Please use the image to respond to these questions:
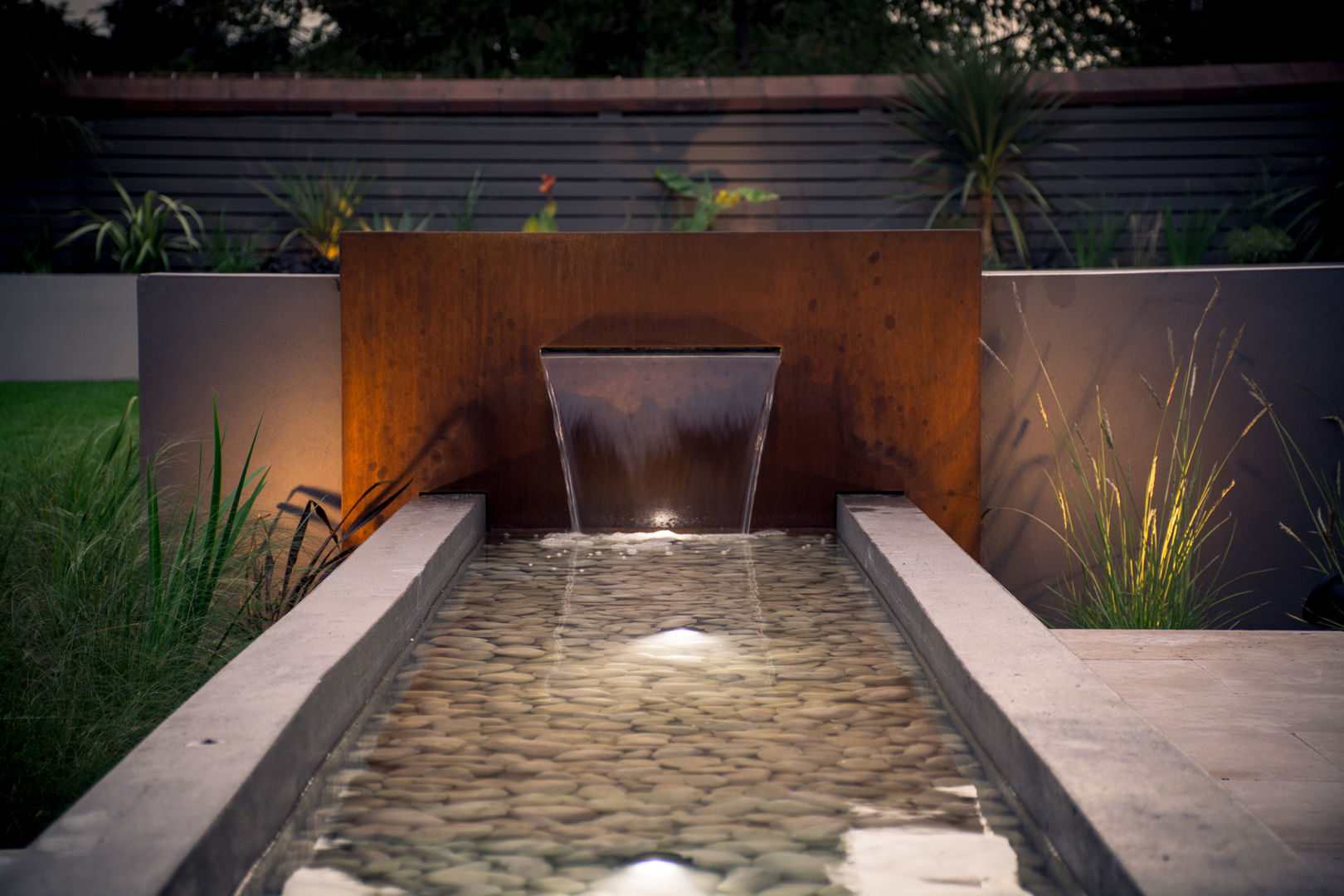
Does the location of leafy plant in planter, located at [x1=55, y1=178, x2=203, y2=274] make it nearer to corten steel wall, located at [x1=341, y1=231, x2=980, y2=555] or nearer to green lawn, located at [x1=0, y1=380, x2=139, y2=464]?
green lawn, located at [x1=0, y1=380, x2=139, y2=464]

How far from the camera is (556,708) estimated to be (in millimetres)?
2174

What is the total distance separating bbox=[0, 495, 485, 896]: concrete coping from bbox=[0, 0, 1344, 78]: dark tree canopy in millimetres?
13875

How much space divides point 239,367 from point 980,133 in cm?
551

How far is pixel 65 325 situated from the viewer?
7766 mm

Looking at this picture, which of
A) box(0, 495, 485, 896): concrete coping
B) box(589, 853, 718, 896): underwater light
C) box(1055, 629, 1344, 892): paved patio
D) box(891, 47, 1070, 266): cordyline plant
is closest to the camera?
box(0, 495, 485, 896): concrete coping

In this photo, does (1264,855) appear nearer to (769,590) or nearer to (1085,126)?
(769,590)

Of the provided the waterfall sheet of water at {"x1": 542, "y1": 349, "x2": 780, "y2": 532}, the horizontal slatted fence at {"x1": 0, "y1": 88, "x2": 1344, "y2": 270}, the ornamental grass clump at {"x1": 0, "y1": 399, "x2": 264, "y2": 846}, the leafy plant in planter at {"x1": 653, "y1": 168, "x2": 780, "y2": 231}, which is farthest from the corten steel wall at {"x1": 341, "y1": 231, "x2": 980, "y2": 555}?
the horizontal slatted fence at {"x1": 0, "y1": 88, "x2": 1344, "y2": 270}

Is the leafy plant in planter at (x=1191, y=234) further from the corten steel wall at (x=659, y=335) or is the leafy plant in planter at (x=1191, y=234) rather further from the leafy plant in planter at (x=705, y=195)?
the corten steel wall at (x=659, y=335)

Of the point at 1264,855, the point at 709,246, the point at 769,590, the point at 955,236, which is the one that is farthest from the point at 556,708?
the point at 955,236

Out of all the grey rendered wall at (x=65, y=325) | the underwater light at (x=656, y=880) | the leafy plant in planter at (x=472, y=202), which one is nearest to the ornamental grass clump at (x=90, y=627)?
the underwater light at (x=656, y=880)

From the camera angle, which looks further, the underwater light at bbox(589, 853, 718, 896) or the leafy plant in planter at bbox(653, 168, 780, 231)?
the leafy plant in planter at bbox(653, 168, 780, 231)

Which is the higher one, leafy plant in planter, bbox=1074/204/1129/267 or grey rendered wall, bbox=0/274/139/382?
leafy plant in planter, bbox=1074/204/1129/267

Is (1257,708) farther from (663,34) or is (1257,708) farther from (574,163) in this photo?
(663,34)

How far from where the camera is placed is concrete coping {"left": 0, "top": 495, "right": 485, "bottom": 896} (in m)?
1.27
